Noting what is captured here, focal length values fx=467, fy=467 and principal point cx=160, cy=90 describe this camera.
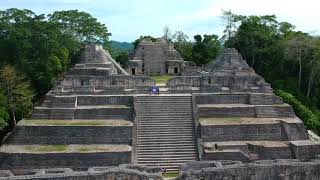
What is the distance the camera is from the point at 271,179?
1686 centimetres

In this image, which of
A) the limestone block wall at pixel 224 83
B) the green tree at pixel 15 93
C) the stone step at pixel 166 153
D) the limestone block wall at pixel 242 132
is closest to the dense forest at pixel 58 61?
the green tree at pixel 15 93

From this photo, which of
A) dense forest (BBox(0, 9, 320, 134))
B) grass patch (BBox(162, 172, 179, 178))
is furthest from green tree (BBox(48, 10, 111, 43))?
grass patch (BBox(162, 172, 179, 178))

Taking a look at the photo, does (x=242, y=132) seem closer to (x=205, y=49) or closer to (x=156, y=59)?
(x=156, y=59)

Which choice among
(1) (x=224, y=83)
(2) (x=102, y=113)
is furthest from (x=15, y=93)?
(1) (x=224, y=83)

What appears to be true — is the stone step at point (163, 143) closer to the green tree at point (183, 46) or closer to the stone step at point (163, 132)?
the stone step at point (163, 132)

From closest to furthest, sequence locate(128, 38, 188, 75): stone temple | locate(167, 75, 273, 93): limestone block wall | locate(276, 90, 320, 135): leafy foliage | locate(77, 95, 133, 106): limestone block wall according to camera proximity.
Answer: locate(77, 95, 133, 106): limestone block wall → locate(167, 75, 273, 93): limestone block wall → locate(276, 90, 320, 135): leafy foliage → locate(128, 38, 188, 75): stone temple

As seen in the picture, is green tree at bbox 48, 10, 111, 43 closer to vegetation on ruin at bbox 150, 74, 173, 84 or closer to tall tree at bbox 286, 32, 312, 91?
vegetation on ruin at bbox 150, 74, 173, 84

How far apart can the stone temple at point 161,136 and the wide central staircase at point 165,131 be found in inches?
1.8

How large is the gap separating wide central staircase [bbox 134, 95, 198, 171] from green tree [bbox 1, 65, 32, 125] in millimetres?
9273

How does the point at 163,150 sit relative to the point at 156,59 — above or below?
below

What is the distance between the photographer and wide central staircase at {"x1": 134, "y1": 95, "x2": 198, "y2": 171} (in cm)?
2022

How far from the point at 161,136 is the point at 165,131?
0.43 meters

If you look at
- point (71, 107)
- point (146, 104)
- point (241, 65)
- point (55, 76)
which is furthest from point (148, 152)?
point (55, 76)

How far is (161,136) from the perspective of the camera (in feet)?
70.9
